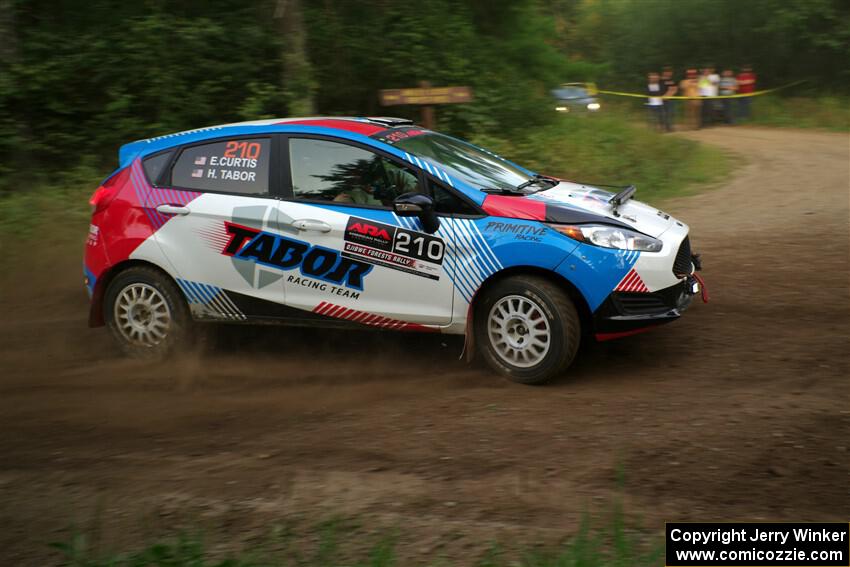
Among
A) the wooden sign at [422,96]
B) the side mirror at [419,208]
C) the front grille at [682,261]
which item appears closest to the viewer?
the side mirror at [419,208]

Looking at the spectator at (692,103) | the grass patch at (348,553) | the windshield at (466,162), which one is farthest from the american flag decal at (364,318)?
the spectator at (692,103)

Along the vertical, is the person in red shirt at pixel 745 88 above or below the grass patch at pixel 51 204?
above

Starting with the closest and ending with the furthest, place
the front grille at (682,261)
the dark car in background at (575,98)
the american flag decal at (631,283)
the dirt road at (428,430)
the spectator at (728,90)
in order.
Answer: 1. the dirt road at (428,430)
2. the american flag decal at (631,283)
3. the front grille at (682,261)
4. the dark car in background at (575,98)
5. the spectator at (728,90)

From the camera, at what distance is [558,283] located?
6191mm

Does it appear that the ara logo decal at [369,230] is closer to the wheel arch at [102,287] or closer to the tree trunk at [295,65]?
the wheel arch at [102,287]

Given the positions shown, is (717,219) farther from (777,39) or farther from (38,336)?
(777,39)

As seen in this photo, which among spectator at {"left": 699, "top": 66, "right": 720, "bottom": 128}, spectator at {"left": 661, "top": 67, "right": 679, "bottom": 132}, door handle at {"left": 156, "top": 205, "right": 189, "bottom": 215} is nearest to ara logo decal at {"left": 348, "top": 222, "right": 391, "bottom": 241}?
door handle at {"left": 156, "top": 205, "right": 189, "bottom": 215}

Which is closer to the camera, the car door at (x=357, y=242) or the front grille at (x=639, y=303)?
the front grille at (x=639, y=303)

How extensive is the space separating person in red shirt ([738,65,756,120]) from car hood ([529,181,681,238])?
20.0 metres

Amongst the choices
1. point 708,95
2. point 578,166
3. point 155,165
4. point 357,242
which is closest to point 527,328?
point 357,242

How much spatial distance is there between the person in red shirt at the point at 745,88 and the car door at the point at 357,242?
2094cm

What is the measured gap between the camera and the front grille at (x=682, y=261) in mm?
6307

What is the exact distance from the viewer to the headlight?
6.11 meters

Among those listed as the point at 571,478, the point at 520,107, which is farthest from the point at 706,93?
the point at 571,478
